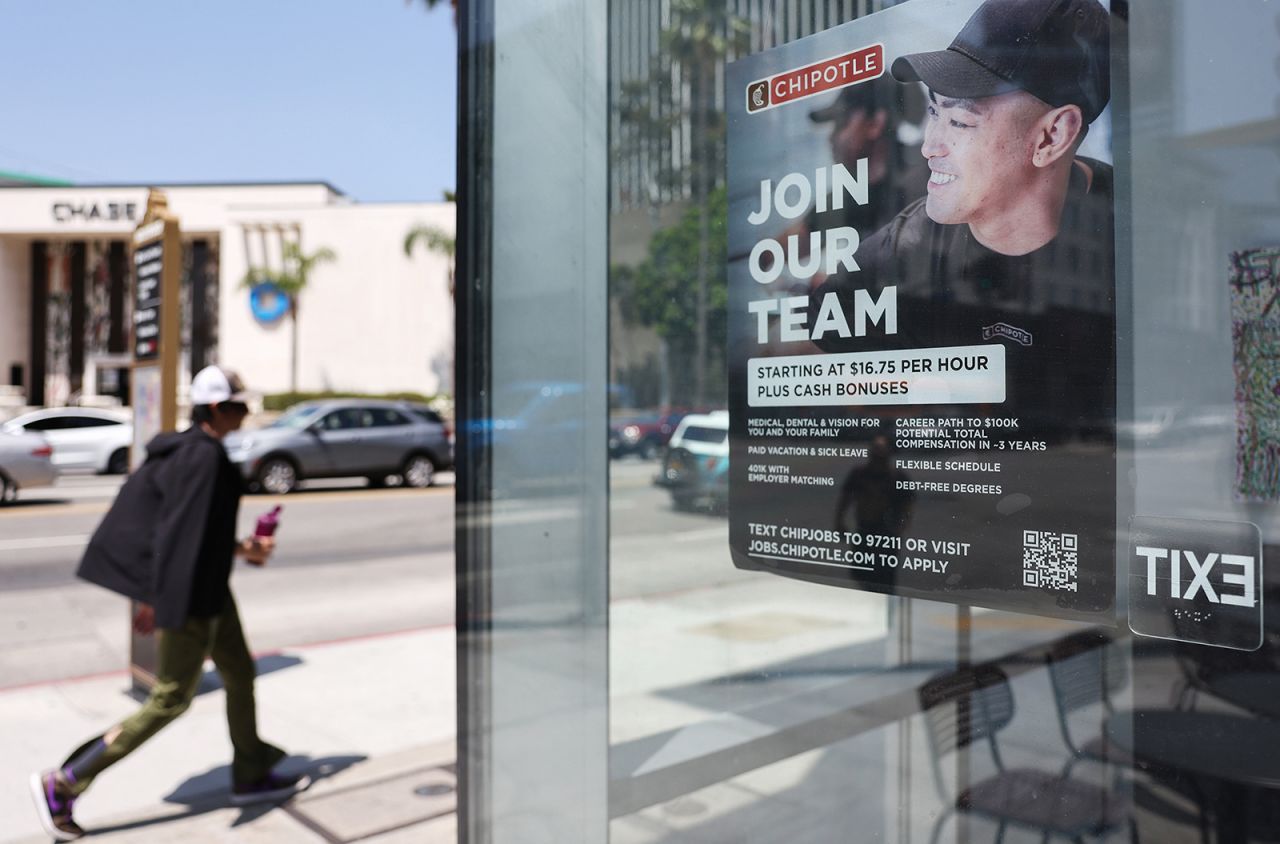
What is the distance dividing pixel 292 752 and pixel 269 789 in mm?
695

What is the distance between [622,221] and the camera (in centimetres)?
249

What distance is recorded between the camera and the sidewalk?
4.13 m

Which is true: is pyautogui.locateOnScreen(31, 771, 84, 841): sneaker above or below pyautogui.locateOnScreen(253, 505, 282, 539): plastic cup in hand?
below

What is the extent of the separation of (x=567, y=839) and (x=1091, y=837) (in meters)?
1.30

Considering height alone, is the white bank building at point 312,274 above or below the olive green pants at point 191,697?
above

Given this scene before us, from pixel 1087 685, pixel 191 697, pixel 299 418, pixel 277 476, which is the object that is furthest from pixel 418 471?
pixel 1087 685

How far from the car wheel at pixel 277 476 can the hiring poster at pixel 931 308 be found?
56.9ft

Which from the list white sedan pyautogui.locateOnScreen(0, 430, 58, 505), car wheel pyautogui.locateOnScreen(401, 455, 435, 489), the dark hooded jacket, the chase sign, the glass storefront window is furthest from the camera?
the chase sign

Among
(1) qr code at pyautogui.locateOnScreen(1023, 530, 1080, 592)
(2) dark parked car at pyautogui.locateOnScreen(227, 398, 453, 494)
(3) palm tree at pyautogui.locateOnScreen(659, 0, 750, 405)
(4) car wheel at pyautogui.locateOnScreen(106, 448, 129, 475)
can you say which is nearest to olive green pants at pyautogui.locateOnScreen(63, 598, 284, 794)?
(3) palm tree at pyautogui.locateOnScreen(659, 0, 750, 405)

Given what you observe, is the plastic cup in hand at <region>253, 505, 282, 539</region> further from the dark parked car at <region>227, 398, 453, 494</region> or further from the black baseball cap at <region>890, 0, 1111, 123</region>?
the dark parked car at <region>227, 398, 453, 494</region>

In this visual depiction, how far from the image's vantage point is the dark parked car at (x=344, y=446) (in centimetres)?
1809

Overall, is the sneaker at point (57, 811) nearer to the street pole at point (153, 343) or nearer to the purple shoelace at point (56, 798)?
the purple shoelace at point (56, 798)

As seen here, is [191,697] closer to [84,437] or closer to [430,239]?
[84,437]

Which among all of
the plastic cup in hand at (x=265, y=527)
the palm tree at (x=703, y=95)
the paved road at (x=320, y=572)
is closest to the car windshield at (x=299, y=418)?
the paved road at (x=320, y=572)
